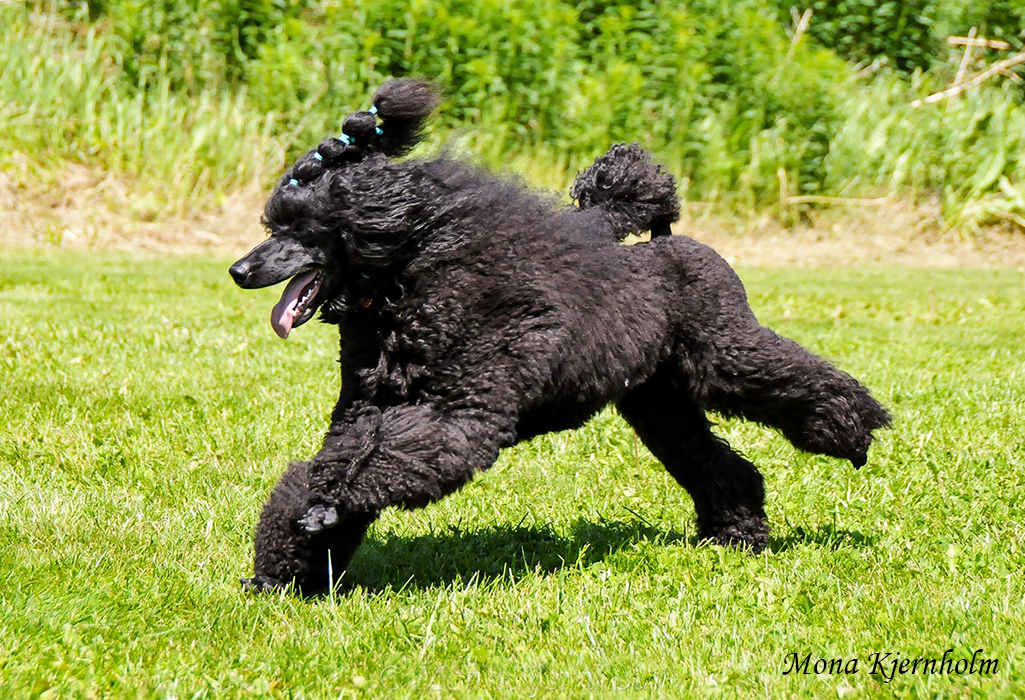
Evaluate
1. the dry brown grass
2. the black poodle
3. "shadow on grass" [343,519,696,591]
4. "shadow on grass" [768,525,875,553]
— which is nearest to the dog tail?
the black poodle

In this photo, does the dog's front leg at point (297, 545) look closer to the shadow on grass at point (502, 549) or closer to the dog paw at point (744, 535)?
the shadow on grass at point (502, 549)

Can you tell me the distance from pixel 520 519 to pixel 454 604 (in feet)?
4.12

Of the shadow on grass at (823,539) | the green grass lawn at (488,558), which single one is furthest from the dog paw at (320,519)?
the shadow on grass at (823,539)

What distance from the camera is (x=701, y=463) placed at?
190 inches

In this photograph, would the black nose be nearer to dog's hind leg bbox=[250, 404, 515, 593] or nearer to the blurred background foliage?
dog's hind leg bbox=[250, 404, 515, 593]

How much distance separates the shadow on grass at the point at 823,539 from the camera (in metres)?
4.64

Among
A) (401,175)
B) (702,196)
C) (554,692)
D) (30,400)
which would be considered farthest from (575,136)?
(554,692)

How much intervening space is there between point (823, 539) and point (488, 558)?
142 cm

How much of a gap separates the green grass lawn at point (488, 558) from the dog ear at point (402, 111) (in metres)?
1.55

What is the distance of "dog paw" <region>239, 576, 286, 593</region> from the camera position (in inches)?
149

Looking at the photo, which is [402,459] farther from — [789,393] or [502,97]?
[502,97]

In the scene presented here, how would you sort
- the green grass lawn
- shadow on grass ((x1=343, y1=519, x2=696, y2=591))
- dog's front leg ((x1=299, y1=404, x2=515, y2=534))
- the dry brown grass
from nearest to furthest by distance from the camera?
the green grass lawn, dog's front leg ((x1=299, y1=404, x2=515, y2=534)), shadow on grass ((x1=343, y1=519, x2=696, y2=591)), the dry brown grass

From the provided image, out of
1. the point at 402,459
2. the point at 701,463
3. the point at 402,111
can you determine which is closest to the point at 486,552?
the point at 701,463

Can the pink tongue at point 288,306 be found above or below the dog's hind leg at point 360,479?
above
